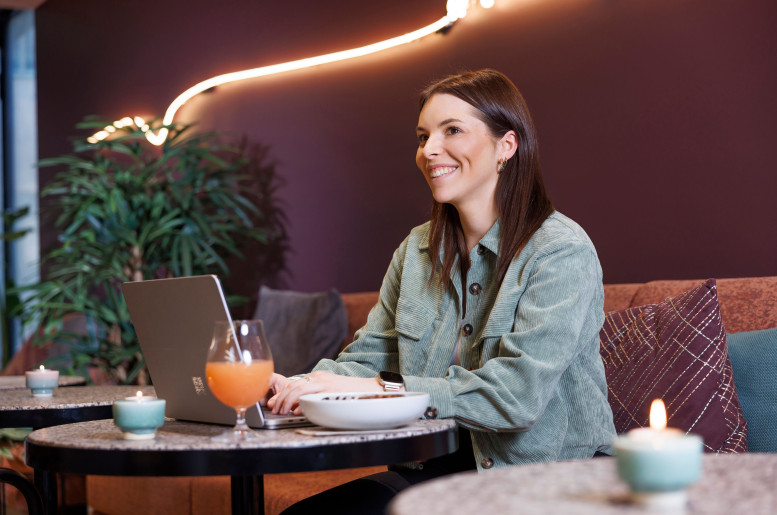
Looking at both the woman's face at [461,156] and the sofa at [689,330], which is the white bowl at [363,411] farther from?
the sofa at [689,330]

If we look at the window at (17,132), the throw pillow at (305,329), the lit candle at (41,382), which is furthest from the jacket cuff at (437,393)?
the window at (17,132)

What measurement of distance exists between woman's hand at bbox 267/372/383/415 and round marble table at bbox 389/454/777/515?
26.0 inches

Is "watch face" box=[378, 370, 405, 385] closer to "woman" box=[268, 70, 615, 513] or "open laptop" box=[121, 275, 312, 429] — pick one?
"woman" box=[268, 70, 615, 513]

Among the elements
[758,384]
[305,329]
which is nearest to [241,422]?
[758,384]

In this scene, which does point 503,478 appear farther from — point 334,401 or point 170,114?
point 170,114

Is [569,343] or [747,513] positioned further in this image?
[569,343]

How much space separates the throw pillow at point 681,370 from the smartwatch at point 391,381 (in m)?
0.65

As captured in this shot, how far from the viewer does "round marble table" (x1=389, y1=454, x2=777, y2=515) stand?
A: 76 centimetres

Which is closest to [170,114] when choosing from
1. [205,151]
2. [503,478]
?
[205,151]

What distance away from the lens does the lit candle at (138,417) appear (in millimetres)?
1297

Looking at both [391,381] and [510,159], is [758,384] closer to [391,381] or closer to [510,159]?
[510,159]

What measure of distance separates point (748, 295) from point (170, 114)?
3758mm

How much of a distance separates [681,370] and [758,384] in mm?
164

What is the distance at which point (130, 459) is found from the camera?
121 cm
